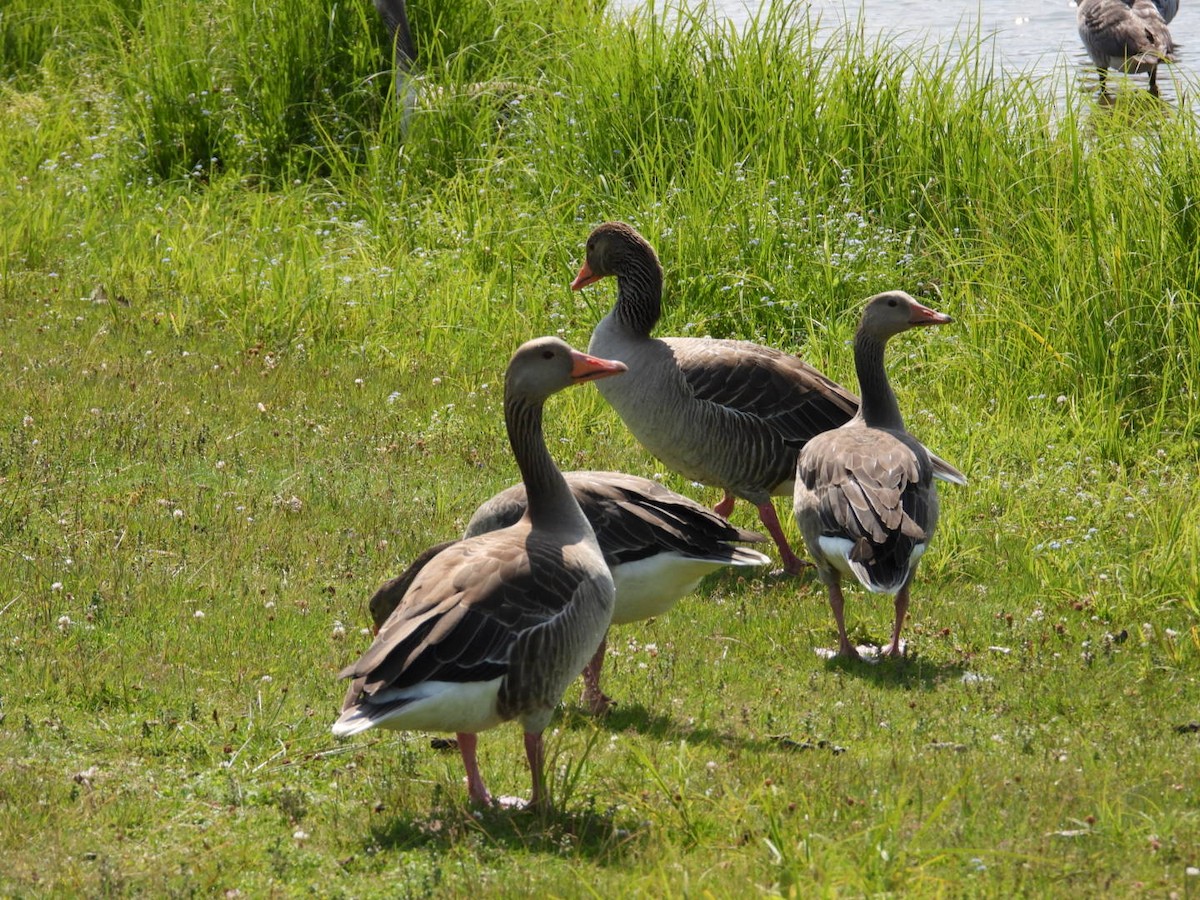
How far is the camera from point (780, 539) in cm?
907

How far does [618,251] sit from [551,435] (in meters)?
1.53

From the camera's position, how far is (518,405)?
6246 millimetres

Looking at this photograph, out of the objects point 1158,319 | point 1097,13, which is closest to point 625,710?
point 1158,319

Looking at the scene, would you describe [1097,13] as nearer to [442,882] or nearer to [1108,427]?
[1108,427]

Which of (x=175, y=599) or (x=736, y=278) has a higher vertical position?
(x=736, y=278)

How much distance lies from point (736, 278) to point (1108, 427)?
3282 mm

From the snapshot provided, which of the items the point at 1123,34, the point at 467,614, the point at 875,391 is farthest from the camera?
the point at 1123,34

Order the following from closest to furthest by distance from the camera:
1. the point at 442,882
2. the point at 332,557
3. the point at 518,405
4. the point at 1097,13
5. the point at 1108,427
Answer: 1. the point at 442,882
2. the point at 518,405
3. the point at 332,557
4. the point at 1108,427
5. the point at 1097,13

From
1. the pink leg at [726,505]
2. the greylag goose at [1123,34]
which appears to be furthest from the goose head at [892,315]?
Answer: the greylag goose at [1123,34]

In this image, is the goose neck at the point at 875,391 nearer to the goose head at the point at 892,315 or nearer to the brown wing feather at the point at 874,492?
the goose head at the point at 892,315

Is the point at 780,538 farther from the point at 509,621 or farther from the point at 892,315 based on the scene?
the point at 509,621


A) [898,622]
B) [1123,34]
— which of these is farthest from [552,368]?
[1123,34]

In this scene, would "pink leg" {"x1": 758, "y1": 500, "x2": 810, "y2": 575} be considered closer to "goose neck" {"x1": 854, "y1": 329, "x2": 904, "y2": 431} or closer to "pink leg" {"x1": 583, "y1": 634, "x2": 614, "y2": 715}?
"goose neck" {"x1": 854, "y1": 329, "x2": 904, "y2": 431}

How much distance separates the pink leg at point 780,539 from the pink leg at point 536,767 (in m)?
3.54
